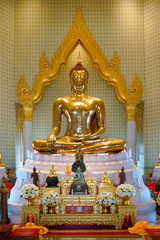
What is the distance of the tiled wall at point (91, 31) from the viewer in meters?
8.87

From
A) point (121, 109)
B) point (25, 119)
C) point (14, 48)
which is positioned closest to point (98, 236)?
point (25, 119)

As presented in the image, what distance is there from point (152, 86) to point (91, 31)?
6.67ft

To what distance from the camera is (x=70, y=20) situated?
8953 millimetres

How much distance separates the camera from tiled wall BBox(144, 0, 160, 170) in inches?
333

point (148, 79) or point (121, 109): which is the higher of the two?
point (148, 79)

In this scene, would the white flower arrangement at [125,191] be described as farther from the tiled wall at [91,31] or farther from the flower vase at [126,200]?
the tiled wall at [91,31]

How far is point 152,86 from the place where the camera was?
860 centimetres

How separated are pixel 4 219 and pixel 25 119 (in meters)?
4.17

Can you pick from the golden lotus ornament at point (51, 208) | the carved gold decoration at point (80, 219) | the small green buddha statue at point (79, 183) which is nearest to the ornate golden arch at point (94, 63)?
the small green buddha statue at point (79, 183)

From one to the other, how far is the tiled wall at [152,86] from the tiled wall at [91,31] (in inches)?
7.4

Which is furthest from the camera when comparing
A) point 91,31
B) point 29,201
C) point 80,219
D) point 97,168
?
point 91,31

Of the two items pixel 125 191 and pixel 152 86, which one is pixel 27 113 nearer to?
pixel 152 86

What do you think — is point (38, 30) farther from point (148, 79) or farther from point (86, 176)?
point (86, 176)

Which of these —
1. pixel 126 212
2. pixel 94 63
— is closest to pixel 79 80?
pixel 94 63
